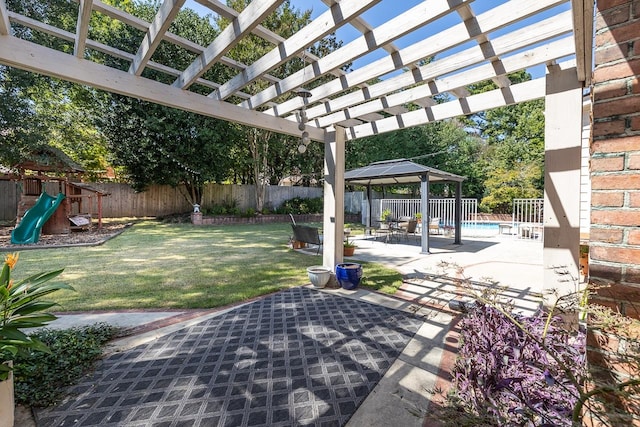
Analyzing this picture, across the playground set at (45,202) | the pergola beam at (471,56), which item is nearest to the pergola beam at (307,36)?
the pergola beam at (471,56)

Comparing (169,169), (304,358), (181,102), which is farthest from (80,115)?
(304,358)

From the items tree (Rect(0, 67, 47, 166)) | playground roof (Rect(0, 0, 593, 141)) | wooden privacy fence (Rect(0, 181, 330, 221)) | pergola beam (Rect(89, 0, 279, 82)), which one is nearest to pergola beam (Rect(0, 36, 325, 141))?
playground roof (Rect(0, 0, 593, 141))

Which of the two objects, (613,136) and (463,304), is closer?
(613,136)

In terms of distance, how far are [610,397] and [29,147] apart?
13.8 meters

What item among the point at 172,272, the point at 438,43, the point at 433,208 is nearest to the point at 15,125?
the point at 172,272

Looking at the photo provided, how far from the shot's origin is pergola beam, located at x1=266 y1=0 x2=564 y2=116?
2.18m

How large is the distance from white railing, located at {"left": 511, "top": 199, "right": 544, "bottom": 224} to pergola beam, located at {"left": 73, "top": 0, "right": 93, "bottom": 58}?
14105 millimetres

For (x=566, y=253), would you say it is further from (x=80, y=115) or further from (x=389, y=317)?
(x=80, y=115)

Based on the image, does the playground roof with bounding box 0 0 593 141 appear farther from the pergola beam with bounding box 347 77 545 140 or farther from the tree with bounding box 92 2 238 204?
the tree with bounding box 92 2 238 204

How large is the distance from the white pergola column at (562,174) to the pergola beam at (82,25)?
435 centimetres

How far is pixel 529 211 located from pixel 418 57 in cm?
Result: 1270

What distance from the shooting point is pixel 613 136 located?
118 centimetres

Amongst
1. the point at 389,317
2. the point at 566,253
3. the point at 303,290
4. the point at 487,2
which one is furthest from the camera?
the point at 303,290

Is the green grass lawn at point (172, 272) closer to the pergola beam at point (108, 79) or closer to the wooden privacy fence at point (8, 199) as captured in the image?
the pergola beam at point (108, 79)
